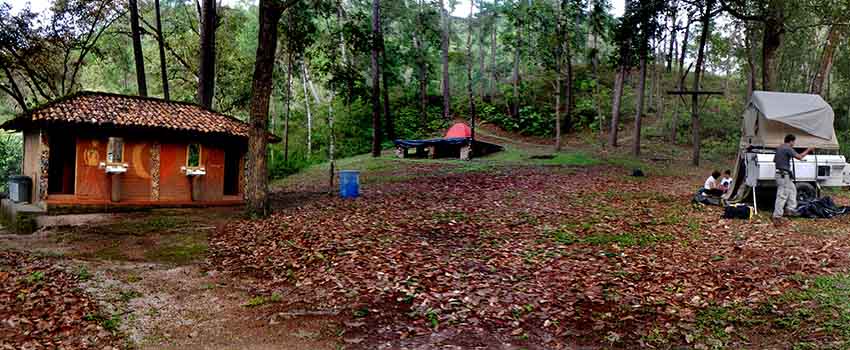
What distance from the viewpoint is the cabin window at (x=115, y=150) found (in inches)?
600

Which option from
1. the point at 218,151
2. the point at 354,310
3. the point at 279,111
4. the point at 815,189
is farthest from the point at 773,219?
the point at 279,111

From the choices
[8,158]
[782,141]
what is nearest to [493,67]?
[782,141]

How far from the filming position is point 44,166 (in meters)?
14.5

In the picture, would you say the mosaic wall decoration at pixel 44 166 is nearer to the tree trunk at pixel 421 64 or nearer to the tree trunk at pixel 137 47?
the tree trunk at pixel 137 47

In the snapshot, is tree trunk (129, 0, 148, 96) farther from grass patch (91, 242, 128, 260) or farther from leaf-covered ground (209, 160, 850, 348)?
grass patch (91, 242, 128, 260)

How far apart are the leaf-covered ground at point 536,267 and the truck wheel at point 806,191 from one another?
1148 millimetres

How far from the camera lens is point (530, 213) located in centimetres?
1320

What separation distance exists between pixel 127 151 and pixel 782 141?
725 inches

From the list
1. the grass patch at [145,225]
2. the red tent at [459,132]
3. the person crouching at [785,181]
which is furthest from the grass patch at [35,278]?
the red tent at [459,132]

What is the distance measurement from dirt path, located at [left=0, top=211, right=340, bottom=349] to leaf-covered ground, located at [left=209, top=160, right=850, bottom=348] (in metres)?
0.46

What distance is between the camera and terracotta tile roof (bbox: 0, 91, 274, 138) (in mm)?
14242

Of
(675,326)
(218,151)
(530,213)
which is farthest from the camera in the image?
(218,151)

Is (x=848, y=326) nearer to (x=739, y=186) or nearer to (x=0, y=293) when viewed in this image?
(x=739, y=186)

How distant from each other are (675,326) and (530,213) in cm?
733
